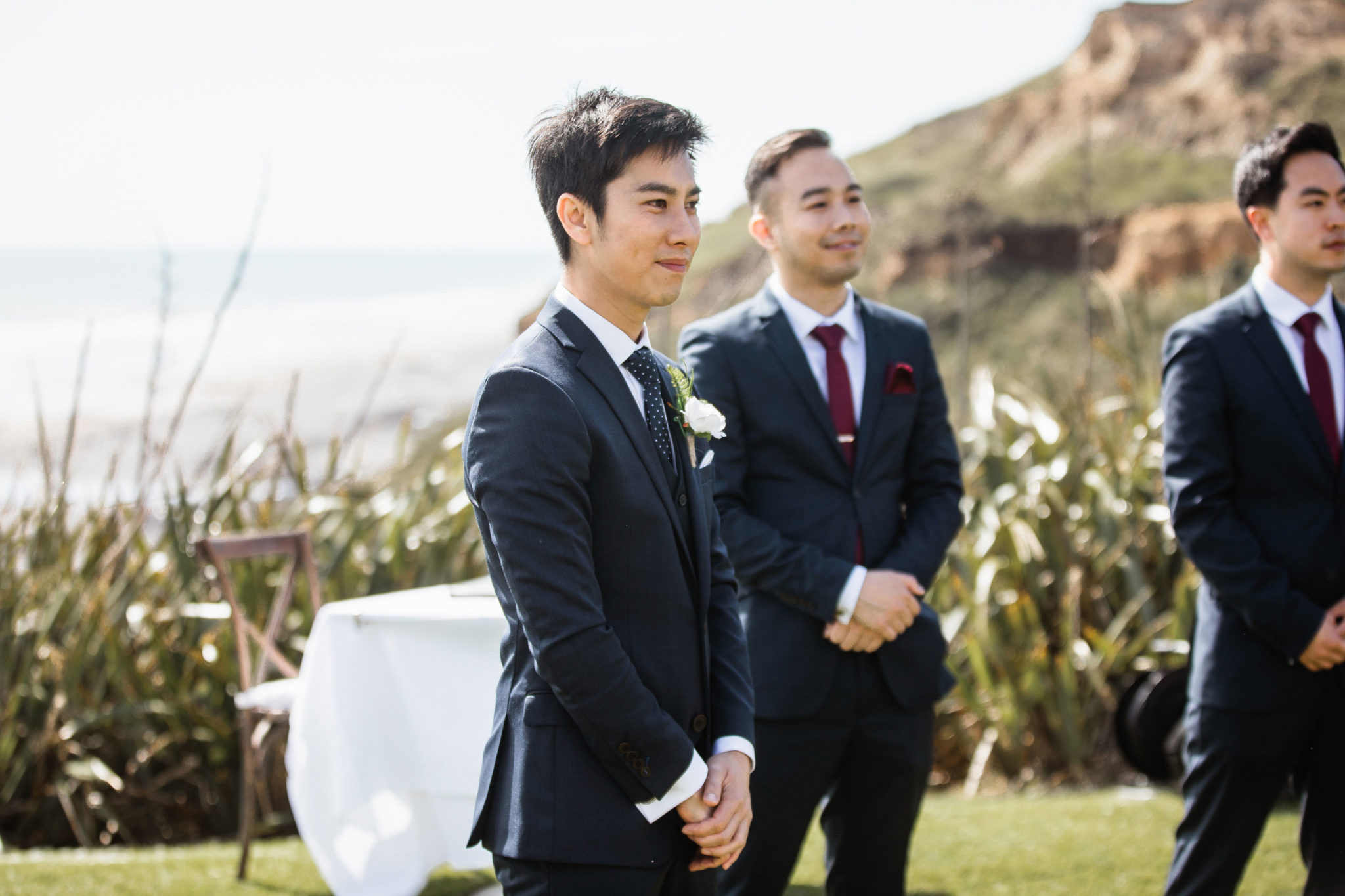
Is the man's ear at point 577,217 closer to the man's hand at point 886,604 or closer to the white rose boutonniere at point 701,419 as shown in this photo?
the white rose boutonniere at point 701,419

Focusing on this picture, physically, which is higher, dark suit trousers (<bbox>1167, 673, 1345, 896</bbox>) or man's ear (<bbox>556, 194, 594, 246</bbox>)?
man's ear (<bbox>556, 194, 594, 246</bbox>)

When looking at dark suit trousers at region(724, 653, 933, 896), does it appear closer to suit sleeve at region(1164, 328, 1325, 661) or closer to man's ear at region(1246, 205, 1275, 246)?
suit sleeve at region(1164, 328, 1325, 661)

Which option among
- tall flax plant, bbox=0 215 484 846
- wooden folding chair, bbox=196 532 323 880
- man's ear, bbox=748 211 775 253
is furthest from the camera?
tall flax plant, bbox=0 215 484 846

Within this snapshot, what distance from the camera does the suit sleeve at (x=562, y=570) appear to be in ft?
4.74

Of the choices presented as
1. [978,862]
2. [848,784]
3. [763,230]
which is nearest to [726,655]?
[848,784]

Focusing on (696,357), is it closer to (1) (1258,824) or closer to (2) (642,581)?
(2) (642,581)

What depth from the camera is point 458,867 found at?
3182 mm

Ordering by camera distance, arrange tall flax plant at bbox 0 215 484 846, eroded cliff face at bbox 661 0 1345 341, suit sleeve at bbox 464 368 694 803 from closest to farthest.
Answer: suit sleeve at bbox 464 368 694 803 < tall flax plant at bbox 0 215 484 846 < eroded cliff face at bbox 661 0 1345 341

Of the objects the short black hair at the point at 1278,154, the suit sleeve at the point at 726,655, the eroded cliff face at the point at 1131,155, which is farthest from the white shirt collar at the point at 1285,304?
the eroded cliff face at the point at 1131,155

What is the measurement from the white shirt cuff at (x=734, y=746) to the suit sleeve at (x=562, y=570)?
136 mm

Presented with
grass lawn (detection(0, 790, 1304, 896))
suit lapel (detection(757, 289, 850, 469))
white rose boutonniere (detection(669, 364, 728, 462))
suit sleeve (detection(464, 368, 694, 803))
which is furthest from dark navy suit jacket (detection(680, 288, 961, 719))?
grass lawn (detection(0, 790, 1304, 896))

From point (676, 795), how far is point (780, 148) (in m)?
1.53

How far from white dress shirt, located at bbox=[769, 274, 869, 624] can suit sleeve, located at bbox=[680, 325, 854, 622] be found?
0.17 metres

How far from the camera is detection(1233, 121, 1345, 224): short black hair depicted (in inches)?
100
